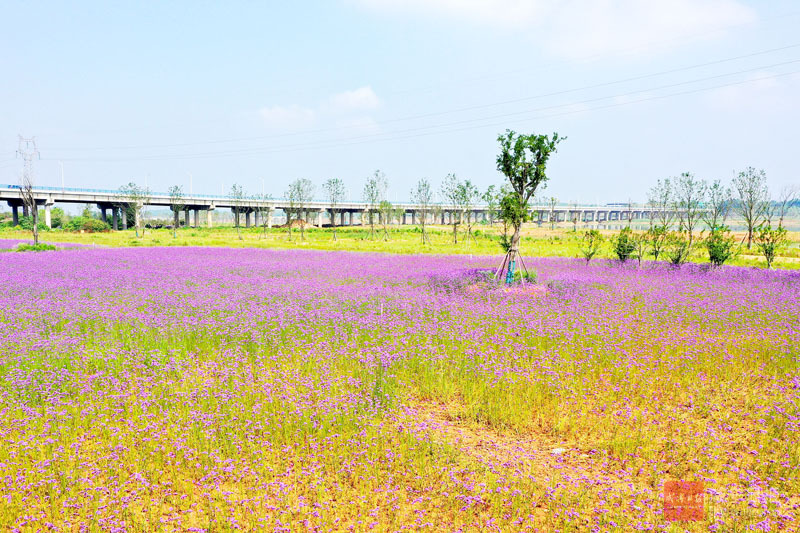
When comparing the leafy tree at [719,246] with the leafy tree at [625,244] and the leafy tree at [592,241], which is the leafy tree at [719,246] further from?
the leafy tree at [592,241]

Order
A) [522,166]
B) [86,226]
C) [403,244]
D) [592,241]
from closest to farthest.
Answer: [522,166]
[592,241]
[403,244]
[86,226]

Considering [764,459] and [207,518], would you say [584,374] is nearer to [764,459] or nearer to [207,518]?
[764,459]

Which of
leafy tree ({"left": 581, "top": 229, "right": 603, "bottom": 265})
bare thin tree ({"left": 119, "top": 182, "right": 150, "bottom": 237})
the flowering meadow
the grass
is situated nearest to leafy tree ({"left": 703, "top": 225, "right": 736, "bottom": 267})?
the grass

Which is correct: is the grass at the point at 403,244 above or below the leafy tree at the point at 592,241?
below

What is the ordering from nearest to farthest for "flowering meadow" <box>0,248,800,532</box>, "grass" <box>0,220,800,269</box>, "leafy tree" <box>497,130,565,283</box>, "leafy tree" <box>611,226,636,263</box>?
"flowering meadow" <box>0,248,800,532</box> < "leafy tree" <box>497,130,565,283</box> < "leafy tree" <box>611,226,636,263</box> < "grass" <box>0,220,800,269</box>

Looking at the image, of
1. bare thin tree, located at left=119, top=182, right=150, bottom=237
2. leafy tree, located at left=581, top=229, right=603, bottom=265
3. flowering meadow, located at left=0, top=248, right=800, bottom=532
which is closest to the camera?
flowering meadow, located at left=0, top=248, right=800, bottom=532

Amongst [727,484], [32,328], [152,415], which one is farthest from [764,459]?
[32,328]

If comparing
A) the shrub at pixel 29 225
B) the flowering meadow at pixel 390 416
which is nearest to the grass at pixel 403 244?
the shrub at pixel 29 225

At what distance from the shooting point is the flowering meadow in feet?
14.0

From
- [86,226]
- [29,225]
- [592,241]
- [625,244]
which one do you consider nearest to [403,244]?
[592,241]

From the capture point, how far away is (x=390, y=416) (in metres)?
6.13

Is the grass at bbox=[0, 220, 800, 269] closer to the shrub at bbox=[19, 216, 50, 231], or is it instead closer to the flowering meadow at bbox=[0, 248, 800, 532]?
the shrub at bbox=[19, 216, 50, 231]

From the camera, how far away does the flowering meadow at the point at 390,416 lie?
14.0 ft

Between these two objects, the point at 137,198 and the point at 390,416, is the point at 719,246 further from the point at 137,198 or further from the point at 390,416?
the point at 137,198
